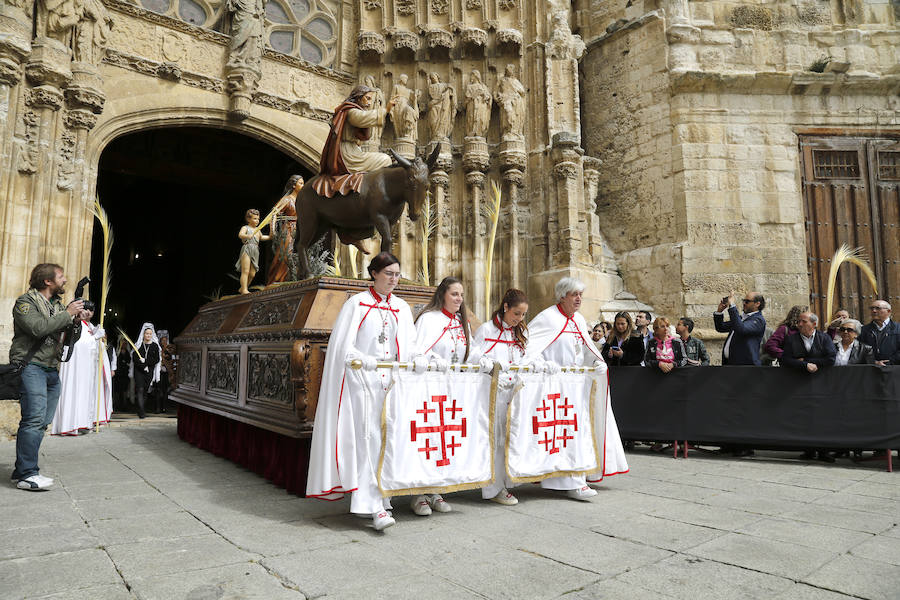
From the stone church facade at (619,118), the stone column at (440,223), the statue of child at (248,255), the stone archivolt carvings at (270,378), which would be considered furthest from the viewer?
the stone column at (440,223)

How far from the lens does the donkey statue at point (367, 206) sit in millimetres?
4793

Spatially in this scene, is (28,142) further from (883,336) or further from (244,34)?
(883,336)

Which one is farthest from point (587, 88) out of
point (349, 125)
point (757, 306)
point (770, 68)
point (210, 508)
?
point (210, 508)

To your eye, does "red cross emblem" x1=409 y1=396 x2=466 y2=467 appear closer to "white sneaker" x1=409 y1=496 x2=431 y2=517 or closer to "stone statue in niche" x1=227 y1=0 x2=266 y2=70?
"white sneaker" x1=409 y1=496 x2=431 y2=517

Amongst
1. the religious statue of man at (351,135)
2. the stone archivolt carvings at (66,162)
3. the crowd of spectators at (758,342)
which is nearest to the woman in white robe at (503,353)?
the religious statue of man at (351,135)

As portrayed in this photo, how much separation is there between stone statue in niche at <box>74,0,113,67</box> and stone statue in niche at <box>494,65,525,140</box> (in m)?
6.59

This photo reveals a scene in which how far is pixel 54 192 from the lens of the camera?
→ 8289 millimetres

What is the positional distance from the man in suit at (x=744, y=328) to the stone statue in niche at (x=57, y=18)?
31.0 feet

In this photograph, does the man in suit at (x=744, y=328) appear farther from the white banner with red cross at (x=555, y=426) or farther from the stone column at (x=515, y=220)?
the stone column at (x=515, y=220)

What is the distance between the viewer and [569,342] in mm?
4633

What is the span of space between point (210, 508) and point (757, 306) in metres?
5.84

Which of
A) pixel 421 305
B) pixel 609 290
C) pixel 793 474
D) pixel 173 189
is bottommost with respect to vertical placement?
pixel 793 474

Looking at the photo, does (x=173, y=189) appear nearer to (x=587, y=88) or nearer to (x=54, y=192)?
(x=54, y=192)

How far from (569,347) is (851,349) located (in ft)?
12.9
